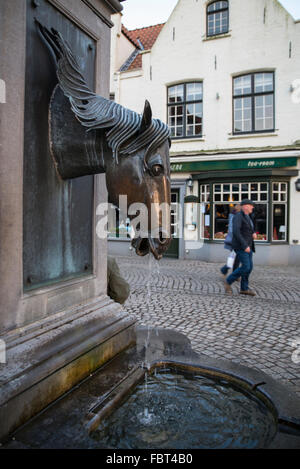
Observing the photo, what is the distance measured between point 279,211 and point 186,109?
5.13 metres

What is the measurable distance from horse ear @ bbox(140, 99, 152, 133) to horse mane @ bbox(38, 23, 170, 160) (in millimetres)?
17

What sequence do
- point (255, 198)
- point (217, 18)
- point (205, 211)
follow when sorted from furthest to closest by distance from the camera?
point (205, 211) → point (217, 18) → point (255, 198)

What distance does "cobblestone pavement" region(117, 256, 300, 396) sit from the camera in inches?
147

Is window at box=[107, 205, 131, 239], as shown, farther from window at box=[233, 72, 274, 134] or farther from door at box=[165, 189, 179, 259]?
window at box=[233, 72, 274, 134]

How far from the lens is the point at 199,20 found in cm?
1280

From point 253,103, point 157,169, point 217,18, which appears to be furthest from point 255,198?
point 157,169

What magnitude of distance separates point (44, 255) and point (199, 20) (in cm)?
1344

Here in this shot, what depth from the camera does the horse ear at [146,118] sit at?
188 cm

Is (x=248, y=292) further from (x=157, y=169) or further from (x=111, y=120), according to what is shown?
(x=111, y=120)

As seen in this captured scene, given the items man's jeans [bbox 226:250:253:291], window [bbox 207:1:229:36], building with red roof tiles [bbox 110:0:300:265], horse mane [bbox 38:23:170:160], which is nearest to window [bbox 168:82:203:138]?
building with red roof tiles [bbox 110:0:300:265]

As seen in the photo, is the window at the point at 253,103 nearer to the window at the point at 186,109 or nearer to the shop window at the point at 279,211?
the window at the point at 186,109

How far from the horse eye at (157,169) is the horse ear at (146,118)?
0.22m

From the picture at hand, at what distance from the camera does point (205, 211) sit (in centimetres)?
1302

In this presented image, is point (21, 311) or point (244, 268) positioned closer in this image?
point (21, 311)
